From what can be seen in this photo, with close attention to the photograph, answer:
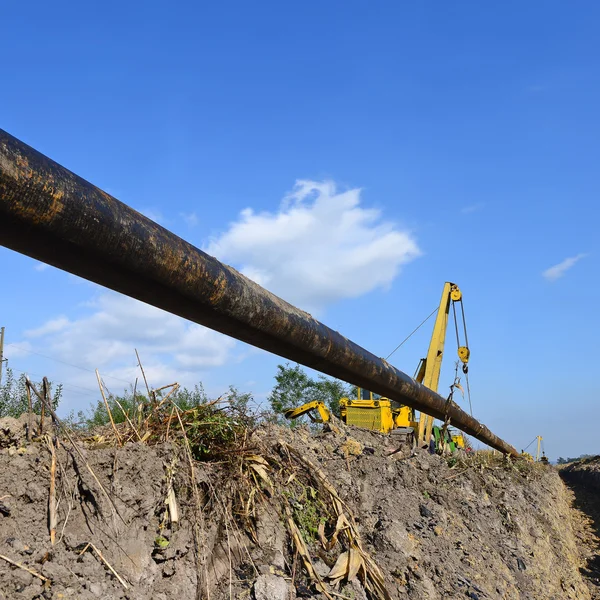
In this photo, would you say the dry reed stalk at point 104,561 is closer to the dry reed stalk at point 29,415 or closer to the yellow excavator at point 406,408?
the dry reed stalk at point 29,415

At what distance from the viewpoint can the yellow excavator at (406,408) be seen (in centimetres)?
1514

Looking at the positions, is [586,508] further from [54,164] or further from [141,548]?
[54,164]

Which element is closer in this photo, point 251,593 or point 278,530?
point 251,593

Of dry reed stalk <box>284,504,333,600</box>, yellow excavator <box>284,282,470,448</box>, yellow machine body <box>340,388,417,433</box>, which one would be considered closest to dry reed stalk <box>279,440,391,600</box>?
dry reed stalk <box>284,504,333,600</box>

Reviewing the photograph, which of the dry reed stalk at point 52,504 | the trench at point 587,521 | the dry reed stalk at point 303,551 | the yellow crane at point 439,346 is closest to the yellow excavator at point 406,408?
the yellow crane at point 439,346

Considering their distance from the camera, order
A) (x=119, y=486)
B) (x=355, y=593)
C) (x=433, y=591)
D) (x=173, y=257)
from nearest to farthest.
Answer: (x=173, y=257)
(x=119, y=486)
(x=355, y=593)
(x=433, y=591)

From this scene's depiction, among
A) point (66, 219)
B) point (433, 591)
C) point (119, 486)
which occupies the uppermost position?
point (66, 219)

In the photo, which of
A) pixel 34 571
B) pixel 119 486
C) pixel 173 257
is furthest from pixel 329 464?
pixel 173 257

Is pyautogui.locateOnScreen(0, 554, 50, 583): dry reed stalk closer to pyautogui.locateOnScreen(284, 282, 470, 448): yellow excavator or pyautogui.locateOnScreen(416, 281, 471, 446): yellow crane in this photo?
pyautogui.locateOnScreen(284, 282, 470, 448): yellow excavator

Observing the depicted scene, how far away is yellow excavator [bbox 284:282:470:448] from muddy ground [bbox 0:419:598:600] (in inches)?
344

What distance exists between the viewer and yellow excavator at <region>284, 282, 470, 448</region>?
596 inches

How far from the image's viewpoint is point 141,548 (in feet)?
8.63

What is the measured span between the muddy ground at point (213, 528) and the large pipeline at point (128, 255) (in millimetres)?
1050

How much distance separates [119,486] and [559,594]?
20.5 ft
